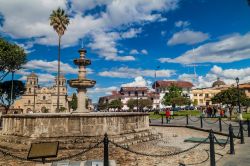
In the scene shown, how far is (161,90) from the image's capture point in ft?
362

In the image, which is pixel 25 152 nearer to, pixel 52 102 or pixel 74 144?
pixel 74 144

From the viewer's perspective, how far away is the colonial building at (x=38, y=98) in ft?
365

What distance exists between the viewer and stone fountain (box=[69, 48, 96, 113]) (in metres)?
15.9

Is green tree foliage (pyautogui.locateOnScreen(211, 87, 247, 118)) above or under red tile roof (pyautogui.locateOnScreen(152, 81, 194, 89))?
under

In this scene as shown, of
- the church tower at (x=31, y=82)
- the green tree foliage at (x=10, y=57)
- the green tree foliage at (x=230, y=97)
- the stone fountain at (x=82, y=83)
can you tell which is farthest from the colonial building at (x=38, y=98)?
the stone fountain at (x=82, y=83)

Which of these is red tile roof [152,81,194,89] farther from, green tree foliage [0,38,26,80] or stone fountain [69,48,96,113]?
stone fountain [69,48,96,113]

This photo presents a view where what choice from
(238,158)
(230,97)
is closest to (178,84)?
(230,97)

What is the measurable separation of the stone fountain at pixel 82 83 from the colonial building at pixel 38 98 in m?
95.7

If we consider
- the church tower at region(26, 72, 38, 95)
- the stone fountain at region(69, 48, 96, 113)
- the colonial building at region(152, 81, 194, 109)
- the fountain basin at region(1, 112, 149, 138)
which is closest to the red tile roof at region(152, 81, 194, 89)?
the colonial building at region(152, 81, 194, 109)

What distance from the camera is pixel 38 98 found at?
11469 cm

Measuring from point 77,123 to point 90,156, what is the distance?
7.97 feet

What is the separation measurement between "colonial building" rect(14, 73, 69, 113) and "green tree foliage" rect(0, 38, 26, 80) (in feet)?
241

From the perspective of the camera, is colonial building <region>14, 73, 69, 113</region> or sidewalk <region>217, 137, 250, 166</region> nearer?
sidewalk <region>217, 137, 250, 166</region>

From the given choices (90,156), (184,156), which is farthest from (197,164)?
(90,156)
